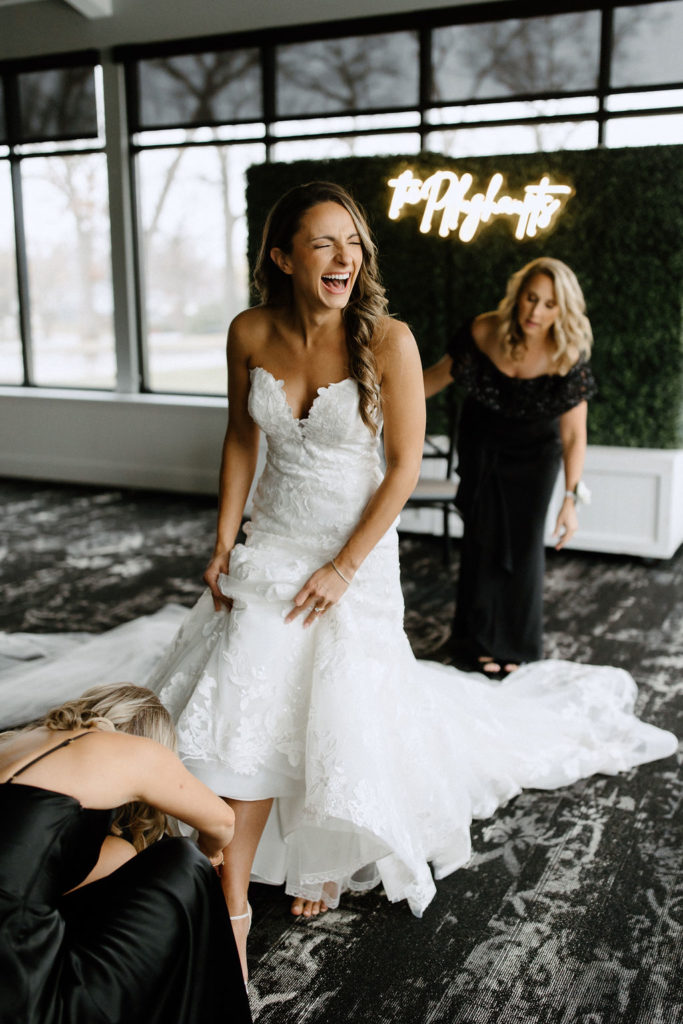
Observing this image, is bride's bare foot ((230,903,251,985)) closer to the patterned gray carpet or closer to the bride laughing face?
the patterned gray carpet

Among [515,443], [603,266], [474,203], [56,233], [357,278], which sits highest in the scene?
[56,233]

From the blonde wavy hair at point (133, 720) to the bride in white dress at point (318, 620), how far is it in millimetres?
360

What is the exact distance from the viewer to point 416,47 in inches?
292

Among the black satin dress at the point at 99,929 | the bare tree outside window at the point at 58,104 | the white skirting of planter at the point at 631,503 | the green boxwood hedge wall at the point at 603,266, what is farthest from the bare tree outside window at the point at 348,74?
the black satin dress at the point at 99,929

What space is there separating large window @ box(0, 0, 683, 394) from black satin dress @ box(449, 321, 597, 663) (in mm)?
3652

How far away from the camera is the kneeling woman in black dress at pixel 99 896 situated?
141 cm

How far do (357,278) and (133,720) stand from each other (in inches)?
47.8

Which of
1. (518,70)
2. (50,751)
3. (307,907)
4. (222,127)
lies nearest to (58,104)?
(222,127)

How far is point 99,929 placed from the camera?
153 centimetres

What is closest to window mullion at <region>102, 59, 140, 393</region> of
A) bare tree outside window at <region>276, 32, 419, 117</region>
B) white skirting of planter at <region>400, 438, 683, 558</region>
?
bare tree outside window at <region>276, 32, 419, 117</region>

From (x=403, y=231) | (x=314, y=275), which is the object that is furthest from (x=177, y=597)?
(x=314, y=275)

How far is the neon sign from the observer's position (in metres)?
5.17

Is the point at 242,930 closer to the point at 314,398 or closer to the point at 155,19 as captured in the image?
the point at 314,398

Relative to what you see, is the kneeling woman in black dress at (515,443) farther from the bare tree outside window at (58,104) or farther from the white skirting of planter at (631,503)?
the bare tree outside window at (58,104)
